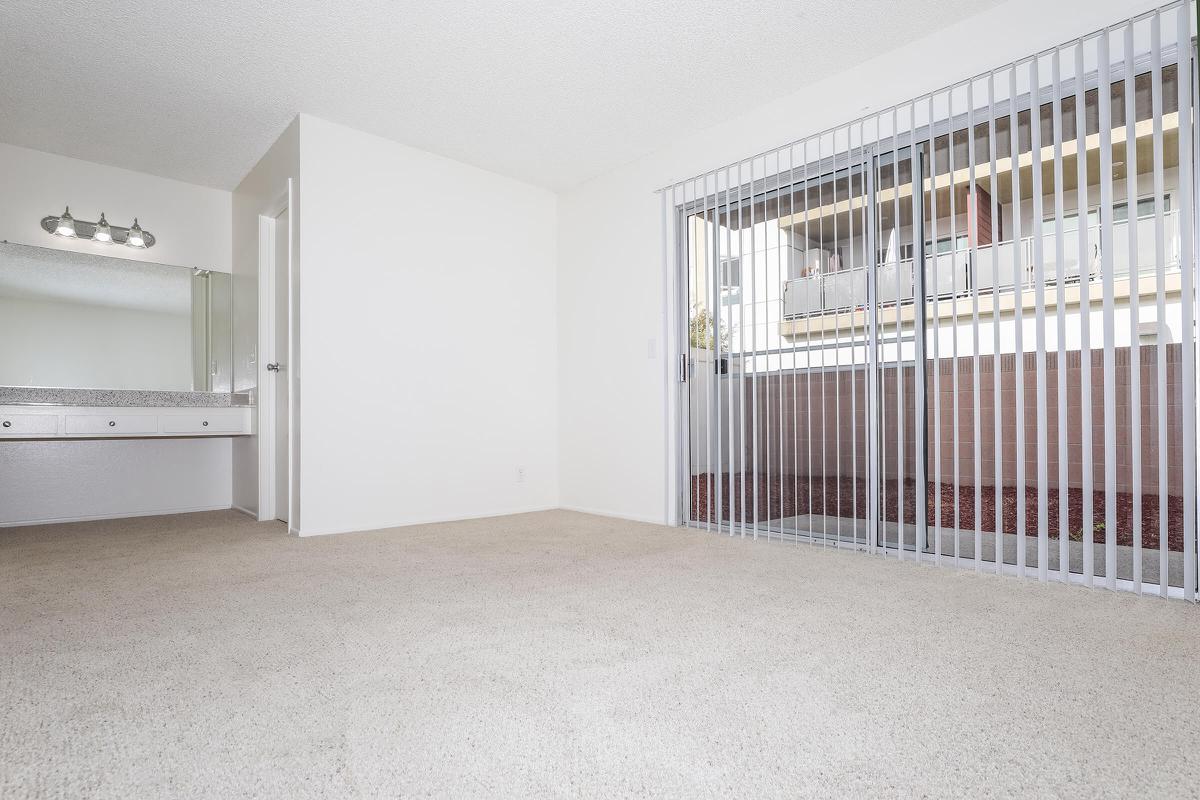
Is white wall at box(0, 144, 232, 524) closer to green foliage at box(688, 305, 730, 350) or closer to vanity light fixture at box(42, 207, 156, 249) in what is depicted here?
vanity light fixture at box(42, 207, 156, 249)

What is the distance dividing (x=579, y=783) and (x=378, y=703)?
1.76 ft

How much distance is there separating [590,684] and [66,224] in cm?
463

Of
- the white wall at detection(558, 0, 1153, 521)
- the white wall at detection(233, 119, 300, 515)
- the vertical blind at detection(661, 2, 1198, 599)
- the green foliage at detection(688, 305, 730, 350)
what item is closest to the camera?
the vertical blind at detection(661, 2, 1198, 599)

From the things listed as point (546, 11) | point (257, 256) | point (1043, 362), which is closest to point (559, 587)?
point (1043, 362)

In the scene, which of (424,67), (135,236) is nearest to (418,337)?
(424,67)

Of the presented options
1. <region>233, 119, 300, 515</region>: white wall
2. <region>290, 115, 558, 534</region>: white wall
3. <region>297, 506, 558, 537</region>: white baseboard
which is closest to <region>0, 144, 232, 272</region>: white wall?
<region>233, 119, 300, 515</region>: white wall

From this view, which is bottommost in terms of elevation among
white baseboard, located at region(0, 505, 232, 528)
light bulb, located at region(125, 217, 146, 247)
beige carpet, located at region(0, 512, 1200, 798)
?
white baseboard, located at region(0, 505, 232, 528)

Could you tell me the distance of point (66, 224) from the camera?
4094mm

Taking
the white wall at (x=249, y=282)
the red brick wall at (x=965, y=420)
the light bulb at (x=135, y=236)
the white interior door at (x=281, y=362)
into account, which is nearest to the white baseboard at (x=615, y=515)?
the red brick wall at (x=965, y=420)

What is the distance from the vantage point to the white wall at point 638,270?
2891mm

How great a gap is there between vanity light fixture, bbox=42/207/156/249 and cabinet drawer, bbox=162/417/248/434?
130 cm

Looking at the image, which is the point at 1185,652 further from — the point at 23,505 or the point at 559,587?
the point at 23,505

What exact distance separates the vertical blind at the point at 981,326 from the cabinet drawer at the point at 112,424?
3401 millimetres

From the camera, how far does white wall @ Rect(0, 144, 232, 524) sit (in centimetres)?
399
